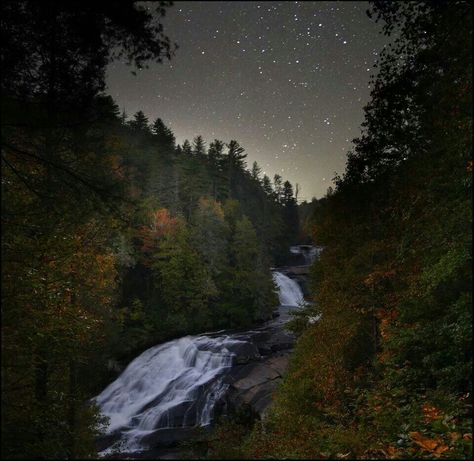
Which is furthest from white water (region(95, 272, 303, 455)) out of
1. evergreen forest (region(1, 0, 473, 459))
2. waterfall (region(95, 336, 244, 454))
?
evergreen forest (region(1, 0, 473, 459))

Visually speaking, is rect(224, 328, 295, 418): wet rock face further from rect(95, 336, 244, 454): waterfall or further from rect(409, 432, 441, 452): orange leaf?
rect(409, 432, 441, 452): orange leaf

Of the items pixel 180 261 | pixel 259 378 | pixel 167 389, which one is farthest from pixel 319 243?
pixel 180 261

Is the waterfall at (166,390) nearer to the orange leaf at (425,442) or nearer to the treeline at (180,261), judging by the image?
the treeline at (180,261)

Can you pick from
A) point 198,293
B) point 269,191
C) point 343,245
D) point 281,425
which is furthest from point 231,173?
point 281,425

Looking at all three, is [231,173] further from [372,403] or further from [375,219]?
[372,403]

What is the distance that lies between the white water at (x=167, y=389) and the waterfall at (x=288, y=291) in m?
21.3

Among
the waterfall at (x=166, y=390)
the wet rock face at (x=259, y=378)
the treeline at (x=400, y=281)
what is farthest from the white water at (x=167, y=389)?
the treeline at (x=400, y=281)

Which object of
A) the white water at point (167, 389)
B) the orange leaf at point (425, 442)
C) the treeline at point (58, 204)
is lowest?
the white water at point (167, 389)

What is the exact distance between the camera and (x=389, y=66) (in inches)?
415

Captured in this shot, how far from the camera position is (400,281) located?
13078 millimetres

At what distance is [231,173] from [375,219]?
183 feet

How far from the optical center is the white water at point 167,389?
2127 cm

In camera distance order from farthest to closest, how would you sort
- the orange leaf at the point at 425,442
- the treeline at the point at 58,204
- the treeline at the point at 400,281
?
the treeline at the point at 400,281, the orange leaf at the point at 425,442, the treeline at the point at 58,204

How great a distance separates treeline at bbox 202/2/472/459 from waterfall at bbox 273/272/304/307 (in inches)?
1360
